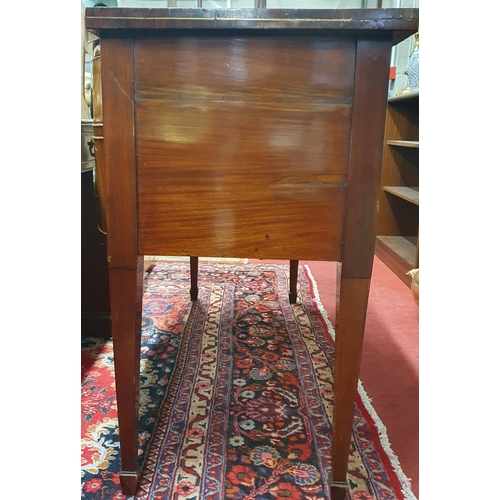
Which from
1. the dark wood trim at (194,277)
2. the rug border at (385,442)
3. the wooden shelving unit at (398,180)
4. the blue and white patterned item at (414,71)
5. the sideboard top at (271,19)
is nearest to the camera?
the sideboard top at (271,19)

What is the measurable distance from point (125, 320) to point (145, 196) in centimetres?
24

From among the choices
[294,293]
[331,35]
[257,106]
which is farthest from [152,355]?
[331,35]

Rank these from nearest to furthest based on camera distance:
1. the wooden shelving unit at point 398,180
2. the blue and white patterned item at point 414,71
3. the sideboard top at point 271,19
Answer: the sideboard top at point 271,19, the blue and white patterned item at point 414,71, the wooden shelving unit at point 398,180

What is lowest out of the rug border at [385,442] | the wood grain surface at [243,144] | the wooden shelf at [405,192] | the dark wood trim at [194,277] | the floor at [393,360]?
the rug border at [385,442]

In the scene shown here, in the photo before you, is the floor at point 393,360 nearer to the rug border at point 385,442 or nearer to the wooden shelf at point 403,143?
the rug border at point 385,442

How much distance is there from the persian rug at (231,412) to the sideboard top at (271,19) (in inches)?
32.7

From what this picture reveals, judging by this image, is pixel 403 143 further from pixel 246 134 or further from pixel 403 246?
pixel 246 134

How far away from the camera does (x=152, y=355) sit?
1.44 metres

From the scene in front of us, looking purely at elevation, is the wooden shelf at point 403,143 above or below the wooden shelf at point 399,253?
above

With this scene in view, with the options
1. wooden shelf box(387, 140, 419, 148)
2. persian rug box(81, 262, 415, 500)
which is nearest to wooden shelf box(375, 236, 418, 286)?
wooden shelf box(387, 140, 419, 148)

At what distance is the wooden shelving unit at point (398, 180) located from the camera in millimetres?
2590

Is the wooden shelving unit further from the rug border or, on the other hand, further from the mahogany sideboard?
the mahogany sideboard

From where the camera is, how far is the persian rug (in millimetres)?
935

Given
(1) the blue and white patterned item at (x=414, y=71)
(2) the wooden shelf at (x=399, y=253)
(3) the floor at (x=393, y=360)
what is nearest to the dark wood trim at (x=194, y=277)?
(3) the floor at (x=393, y=360)
